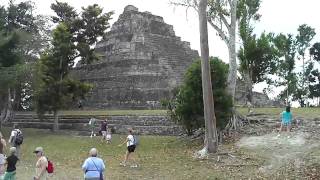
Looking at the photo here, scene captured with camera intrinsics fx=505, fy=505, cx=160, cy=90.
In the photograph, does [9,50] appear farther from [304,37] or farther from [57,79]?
[304,37]

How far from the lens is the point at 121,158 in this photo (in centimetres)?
2003

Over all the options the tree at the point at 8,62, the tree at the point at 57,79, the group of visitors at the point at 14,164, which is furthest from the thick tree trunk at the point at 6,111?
the group of visitors at the point at 14,164

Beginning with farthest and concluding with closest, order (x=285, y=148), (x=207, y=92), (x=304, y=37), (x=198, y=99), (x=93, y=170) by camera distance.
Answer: (x=304, y=37)
(x=198, y=99)
(x=285, y=148)
(x=207, y=92)
(x=93, y=170)

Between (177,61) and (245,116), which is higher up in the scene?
(177,61)

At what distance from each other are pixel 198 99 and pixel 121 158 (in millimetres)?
4433

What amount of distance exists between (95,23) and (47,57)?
3.90 meters

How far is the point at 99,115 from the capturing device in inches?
1222

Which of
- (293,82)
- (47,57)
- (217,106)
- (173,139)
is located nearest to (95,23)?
(47,57)

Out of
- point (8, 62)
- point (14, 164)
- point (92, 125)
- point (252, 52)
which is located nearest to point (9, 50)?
point (8, 62)

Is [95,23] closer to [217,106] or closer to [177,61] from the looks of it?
[177,61]

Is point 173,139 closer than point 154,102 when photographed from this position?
Yes

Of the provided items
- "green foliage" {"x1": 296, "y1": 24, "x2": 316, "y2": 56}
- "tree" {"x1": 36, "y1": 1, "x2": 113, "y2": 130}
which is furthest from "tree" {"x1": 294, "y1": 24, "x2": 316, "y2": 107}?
"tree" {"x1": 36, "y1": 1, "x2": 113, "y2": 130}

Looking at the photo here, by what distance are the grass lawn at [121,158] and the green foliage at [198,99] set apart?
1210 millimetres

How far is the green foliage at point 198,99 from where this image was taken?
21.8 m
